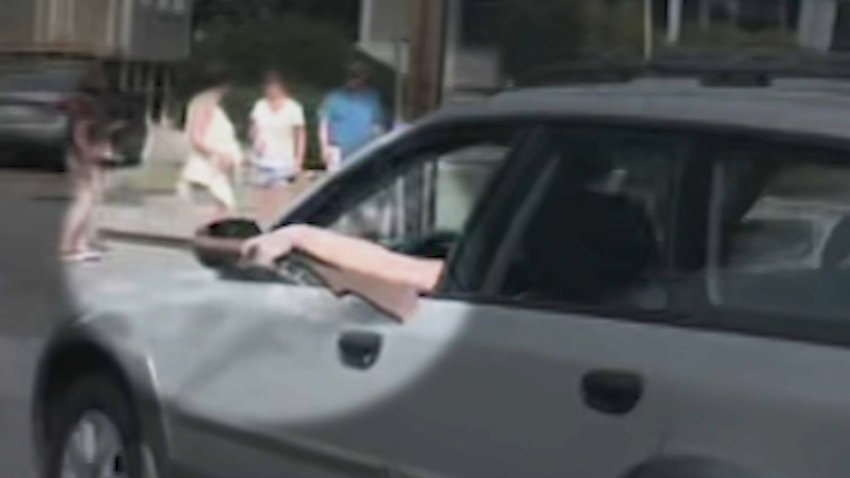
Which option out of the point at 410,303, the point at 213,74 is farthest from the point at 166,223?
the point at 410,303

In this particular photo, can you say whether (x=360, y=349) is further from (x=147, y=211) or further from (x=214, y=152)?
(x=147, y=211)

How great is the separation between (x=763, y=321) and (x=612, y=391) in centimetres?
35

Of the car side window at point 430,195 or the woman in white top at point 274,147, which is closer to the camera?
the car side window at point 430,195

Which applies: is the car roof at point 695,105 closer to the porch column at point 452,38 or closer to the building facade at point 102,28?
the porch column at point 452,38

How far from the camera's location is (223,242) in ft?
16.3

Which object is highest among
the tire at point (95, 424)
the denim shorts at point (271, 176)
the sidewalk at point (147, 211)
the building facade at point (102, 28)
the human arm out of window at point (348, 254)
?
the human arm out of window at point (348, 254)

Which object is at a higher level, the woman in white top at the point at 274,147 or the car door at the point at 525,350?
the car door at the point at 525,350

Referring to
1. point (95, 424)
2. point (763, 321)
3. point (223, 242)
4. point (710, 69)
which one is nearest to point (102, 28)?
point (95, 424)

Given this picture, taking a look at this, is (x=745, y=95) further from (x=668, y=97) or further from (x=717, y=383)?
(x=717, y=383)

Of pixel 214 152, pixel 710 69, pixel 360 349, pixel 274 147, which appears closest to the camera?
pixel 710 69

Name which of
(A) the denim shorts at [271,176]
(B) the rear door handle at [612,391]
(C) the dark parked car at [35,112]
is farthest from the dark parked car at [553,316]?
(C) the dark parked car at [35,112]

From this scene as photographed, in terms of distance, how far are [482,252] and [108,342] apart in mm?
1495

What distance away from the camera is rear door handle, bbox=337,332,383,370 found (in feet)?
14.1

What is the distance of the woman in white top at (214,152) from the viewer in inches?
551
